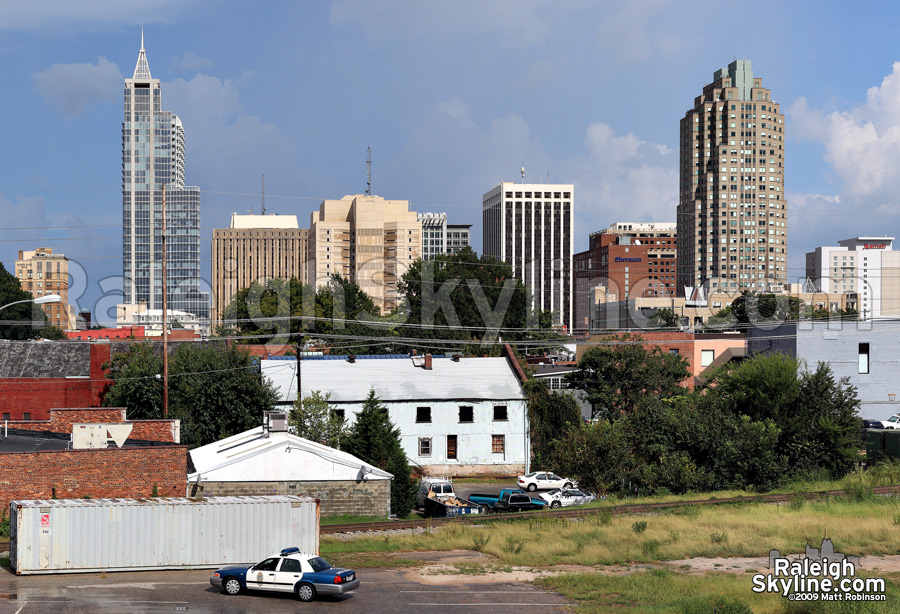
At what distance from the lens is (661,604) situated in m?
22.8

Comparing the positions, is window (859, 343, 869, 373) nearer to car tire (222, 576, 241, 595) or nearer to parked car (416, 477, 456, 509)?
parked car (416, 477, 456, 509)

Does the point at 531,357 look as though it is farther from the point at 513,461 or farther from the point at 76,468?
the point at 76,468

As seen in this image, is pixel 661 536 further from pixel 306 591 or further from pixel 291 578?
pixel 291 578

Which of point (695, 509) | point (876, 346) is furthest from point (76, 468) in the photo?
point (876, 346)

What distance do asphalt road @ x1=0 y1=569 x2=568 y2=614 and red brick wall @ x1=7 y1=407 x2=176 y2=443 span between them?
13994mm

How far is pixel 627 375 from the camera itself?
219 ft

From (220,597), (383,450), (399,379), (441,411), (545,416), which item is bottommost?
(220,597)

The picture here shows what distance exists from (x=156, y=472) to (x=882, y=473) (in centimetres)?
3693

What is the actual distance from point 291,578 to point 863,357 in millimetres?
58424

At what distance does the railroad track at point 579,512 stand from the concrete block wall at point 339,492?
6.66 feet

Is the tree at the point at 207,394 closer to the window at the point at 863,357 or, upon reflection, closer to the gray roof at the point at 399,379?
the gray roof at the point at 399,379

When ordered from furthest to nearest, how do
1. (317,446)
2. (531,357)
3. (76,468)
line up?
(531,357), (317,446), (76,468)

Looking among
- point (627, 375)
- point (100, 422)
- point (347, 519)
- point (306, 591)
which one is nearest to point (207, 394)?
point (100, 422)

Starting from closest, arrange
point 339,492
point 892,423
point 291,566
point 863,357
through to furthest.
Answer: point 291,566 → point 339,492 → point 892,423 → point 863,357
